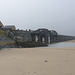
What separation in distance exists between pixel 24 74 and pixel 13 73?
57 centimetres

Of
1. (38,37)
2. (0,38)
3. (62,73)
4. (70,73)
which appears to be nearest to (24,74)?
(62,73)

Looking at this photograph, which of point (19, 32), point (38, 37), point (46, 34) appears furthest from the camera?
point (46, 34)

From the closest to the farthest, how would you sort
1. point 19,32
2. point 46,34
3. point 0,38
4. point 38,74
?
point 38,74
point 0,38
point 19,32
point 46,34

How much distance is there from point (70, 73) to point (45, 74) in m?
1.21

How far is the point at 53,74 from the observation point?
5395 millimetres

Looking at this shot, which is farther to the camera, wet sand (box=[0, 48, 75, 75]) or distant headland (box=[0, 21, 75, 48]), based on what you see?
distant headland (box=[0, 21, 75, 48])

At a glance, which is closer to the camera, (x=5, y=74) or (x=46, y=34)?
(x=5, y=74)

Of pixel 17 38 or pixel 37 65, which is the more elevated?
pixel 37 65

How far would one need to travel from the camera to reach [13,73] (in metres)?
5.51

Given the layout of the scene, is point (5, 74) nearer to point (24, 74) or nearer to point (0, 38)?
point (24, 74)

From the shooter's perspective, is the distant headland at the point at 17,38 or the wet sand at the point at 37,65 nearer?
the wet sand at the point at 37,65

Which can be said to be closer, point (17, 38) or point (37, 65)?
point (37, 65)

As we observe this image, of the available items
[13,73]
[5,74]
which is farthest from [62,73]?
[5,74]

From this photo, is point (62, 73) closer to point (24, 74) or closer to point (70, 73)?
point (70, 73)
